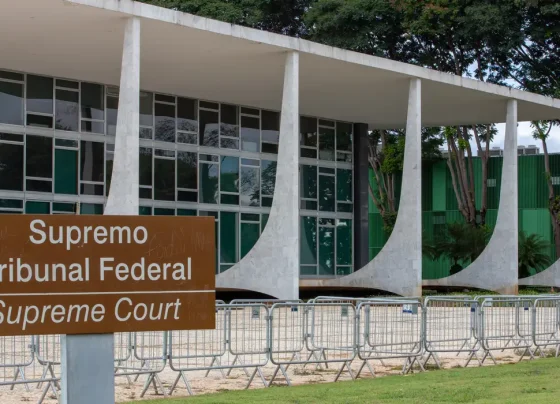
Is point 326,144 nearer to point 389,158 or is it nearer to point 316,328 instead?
point 389,158

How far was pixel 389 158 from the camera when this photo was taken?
49.4 m

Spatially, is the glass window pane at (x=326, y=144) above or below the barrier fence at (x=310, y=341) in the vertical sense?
above

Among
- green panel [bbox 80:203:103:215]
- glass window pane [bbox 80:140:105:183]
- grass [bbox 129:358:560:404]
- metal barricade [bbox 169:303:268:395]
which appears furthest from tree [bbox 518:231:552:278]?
metal barricade [bbox 169:303:268:395]

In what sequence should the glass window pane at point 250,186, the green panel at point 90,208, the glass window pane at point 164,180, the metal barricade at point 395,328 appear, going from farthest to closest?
the glass window pane at point 250,186 < the glass window pane at point 164,180 < the green panel at point 90,208 < the metal barricade at point 395,328

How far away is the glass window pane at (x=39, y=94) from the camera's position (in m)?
29.9

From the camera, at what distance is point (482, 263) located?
1494 inches

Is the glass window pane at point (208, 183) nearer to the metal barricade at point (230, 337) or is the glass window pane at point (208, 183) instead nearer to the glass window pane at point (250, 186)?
the glass window pane at point (250, 186)

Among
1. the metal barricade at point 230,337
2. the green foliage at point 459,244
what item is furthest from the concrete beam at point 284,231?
the metal barricade at point 230,337

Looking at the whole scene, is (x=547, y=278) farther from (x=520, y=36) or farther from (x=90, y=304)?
(x=90, y=304)

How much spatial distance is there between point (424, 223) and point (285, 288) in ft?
88.5

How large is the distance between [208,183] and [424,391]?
24.5 meters

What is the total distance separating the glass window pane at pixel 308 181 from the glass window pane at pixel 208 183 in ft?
13.7

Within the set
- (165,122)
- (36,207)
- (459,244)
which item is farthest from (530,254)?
(36,207)

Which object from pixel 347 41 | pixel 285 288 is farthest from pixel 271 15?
pixel 285 288
